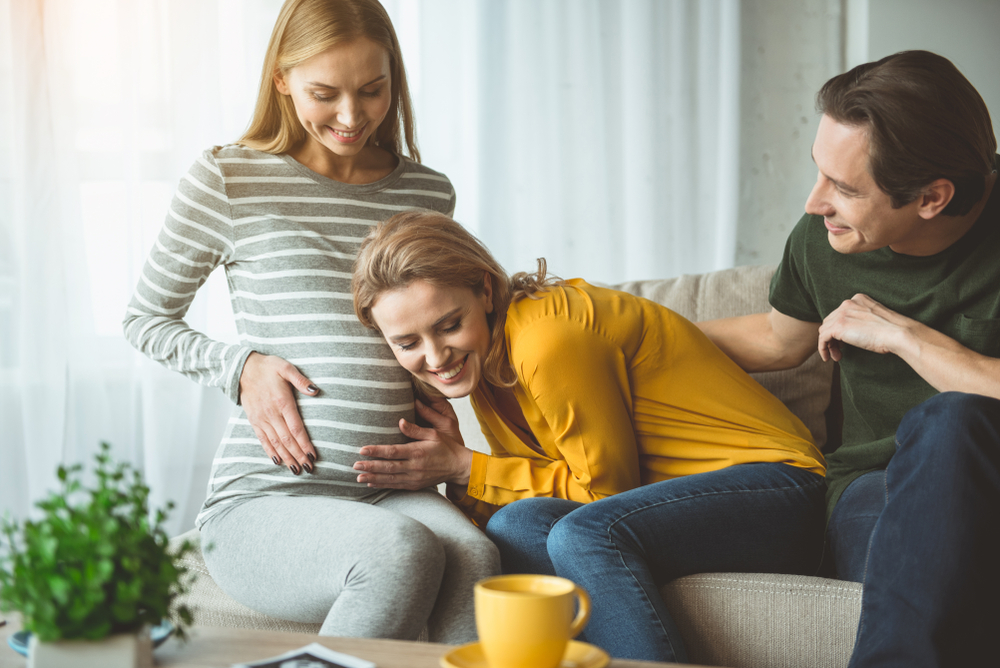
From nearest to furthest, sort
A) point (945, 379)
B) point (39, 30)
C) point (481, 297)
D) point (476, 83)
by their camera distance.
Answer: point (945, 379) < point (481, 297) < point (39, 30) < point (476, 83)

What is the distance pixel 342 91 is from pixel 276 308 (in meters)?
0.37

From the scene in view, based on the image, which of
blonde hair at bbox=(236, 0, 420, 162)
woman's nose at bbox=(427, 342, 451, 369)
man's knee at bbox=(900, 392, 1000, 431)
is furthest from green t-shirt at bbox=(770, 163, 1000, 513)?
blonde hair at bbox=(236, 0, 420, 162)

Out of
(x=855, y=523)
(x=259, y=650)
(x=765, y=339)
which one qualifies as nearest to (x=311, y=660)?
(x=259, y=650)

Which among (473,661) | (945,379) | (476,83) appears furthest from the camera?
(476,83)

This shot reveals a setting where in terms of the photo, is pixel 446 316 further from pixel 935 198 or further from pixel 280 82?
pixel 935 198

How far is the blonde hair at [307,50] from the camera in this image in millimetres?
1316

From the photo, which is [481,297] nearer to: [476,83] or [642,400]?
[642,400]

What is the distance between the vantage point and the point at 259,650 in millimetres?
755

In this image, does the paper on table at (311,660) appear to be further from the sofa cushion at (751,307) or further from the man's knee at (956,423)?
the sofa cushion at (751,307)

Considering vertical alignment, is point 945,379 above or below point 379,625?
above

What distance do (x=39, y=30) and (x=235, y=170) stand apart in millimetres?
1354

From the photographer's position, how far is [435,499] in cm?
136

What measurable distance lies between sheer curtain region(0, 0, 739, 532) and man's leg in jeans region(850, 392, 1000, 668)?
196 cm

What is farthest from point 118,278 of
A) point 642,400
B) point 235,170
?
point 642,400
